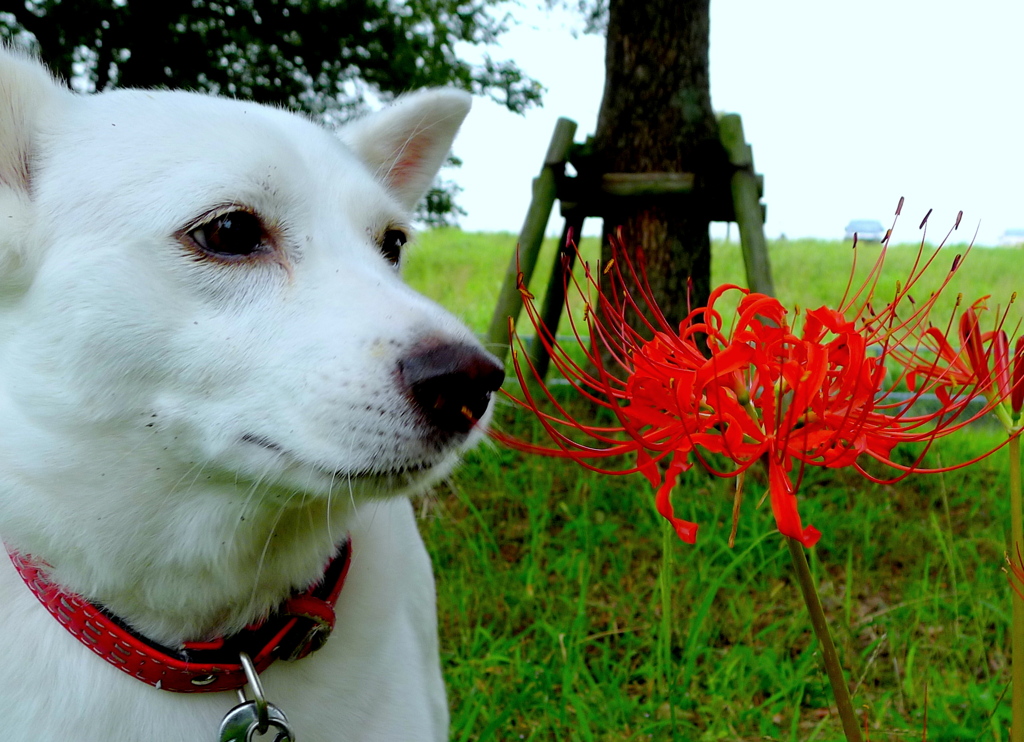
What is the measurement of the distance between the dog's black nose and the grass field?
488 millimetres

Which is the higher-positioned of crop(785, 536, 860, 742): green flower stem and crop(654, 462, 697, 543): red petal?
crop(654, 462, 697, 543): red petal

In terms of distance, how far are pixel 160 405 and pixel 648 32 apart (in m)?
3.55

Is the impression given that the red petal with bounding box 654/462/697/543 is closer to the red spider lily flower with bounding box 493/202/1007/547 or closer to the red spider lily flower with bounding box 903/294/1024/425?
the red spider lily flower with bounding box 493/202/1007/547

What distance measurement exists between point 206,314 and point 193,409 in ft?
0.54

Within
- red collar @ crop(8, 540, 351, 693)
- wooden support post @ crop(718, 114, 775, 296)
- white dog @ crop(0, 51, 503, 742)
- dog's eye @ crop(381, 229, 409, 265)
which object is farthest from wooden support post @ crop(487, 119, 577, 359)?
red collar @ crop(8, 540, 351, 693)

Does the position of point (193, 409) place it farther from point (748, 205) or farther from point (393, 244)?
point (748, 205)

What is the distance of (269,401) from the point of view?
1.37m

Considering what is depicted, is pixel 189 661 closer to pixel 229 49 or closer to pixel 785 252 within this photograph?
pixel 229 49

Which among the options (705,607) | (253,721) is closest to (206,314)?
(253,721)

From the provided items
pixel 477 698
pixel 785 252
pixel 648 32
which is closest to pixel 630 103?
pixel 648 32

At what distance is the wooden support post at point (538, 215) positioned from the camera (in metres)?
4.14

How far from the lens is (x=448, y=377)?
1.33 m

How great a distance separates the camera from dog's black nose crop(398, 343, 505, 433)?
132 centimetres

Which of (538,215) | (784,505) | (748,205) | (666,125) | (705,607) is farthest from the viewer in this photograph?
(666,125)
